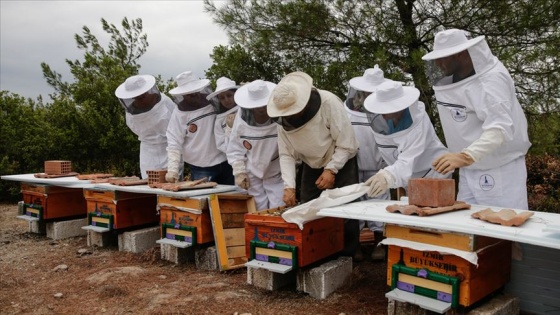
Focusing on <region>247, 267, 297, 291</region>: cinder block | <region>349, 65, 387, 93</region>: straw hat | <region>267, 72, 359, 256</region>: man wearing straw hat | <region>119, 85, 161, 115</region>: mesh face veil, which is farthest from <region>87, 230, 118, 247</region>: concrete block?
<region>349, 65, 387, 93</region>: straw hat

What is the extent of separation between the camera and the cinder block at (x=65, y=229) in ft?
19.9

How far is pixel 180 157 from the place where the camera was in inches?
217

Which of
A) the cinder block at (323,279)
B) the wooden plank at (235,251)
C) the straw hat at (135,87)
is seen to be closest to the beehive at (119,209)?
the straw hat at (135,87)

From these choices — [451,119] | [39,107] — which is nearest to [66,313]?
[451,119]

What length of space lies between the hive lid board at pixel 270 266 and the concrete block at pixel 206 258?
0.81 meters

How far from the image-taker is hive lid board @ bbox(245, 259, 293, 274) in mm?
3420

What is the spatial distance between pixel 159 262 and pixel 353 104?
2.44m

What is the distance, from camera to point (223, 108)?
530 cm

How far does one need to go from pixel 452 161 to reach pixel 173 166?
3.14 meters

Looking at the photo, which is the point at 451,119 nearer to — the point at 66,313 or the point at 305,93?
the point at 305,93

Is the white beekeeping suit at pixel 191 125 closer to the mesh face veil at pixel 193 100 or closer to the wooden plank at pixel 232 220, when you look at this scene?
the mesh face veil at pixel 193 100

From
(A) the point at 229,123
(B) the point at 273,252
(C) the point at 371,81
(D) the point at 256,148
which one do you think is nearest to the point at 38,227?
(A) the point at 229,123

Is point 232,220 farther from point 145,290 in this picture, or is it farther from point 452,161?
point 452,161

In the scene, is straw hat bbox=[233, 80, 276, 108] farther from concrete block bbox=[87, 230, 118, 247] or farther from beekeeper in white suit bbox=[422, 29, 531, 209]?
concrete block bbox=[87, 230, 118, 247]
